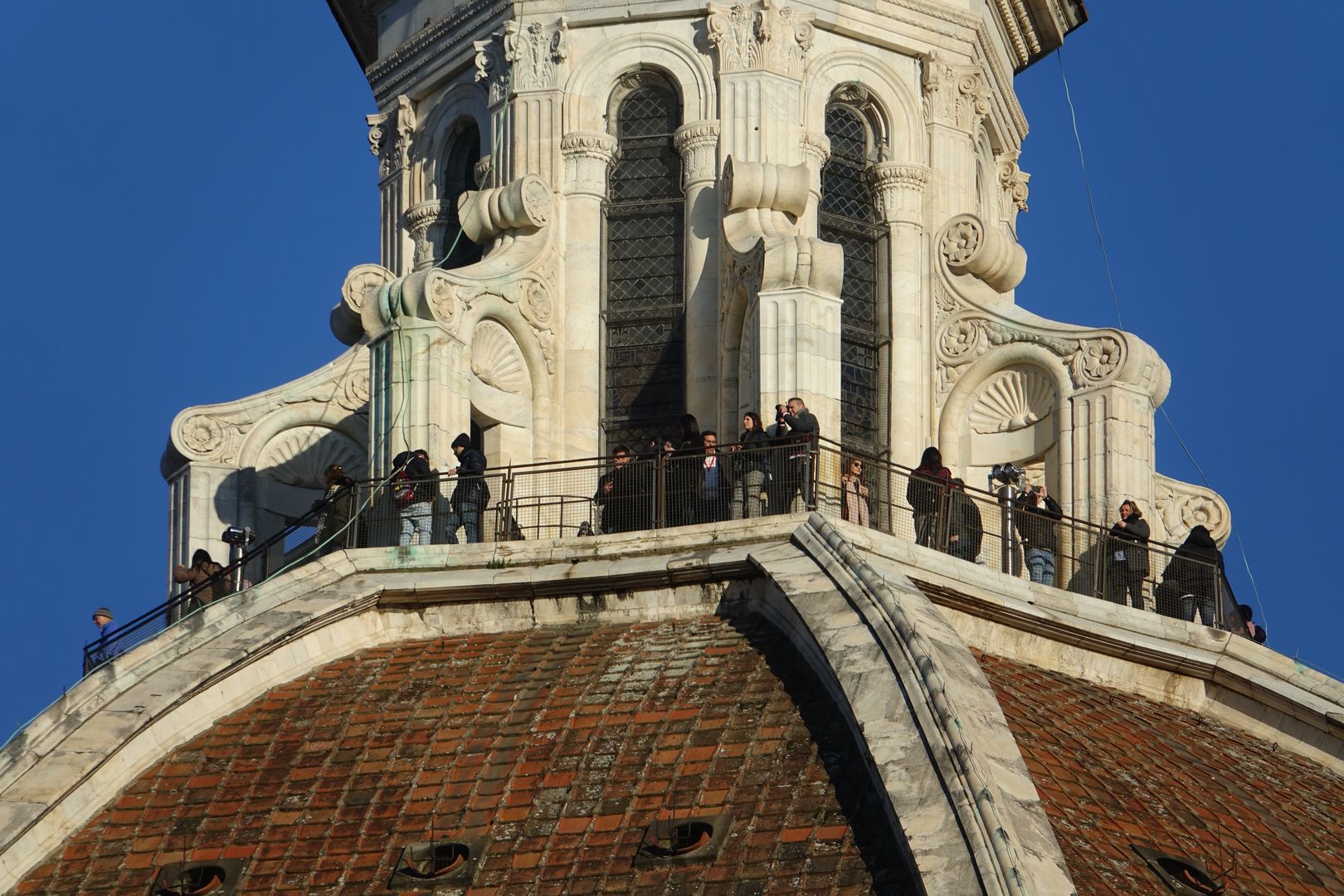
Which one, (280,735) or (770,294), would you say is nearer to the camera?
(280,735)

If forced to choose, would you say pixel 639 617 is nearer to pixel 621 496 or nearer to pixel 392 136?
pixel 621 496

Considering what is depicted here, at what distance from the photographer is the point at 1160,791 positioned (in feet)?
184

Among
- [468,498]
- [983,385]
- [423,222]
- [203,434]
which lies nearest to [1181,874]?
[468,498]

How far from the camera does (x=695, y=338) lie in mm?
65188

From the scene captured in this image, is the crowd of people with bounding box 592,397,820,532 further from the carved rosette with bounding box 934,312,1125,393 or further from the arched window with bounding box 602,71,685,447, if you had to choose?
the carved rosette with bounding box 934,312,1125,393

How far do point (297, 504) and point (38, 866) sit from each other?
11.0 meters

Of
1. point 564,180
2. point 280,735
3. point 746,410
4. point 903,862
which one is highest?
point 564,180

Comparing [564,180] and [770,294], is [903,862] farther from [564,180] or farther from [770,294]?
[564,180]

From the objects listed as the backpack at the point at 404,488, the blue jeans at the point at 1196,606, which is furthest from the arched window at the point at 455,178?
the blue jeans at the point at 1196,606

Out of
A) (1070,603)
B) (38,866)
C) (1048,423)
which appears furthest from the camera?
(1048,423)

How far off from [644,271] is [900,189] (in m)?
3.77

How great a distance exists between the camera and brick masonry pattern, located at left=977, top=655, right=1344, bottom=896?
54.2 metres

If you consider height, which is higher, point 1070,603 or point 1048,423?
point 1048,423

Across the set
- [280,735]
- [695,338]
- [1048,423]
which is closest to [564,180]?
[695,338]
